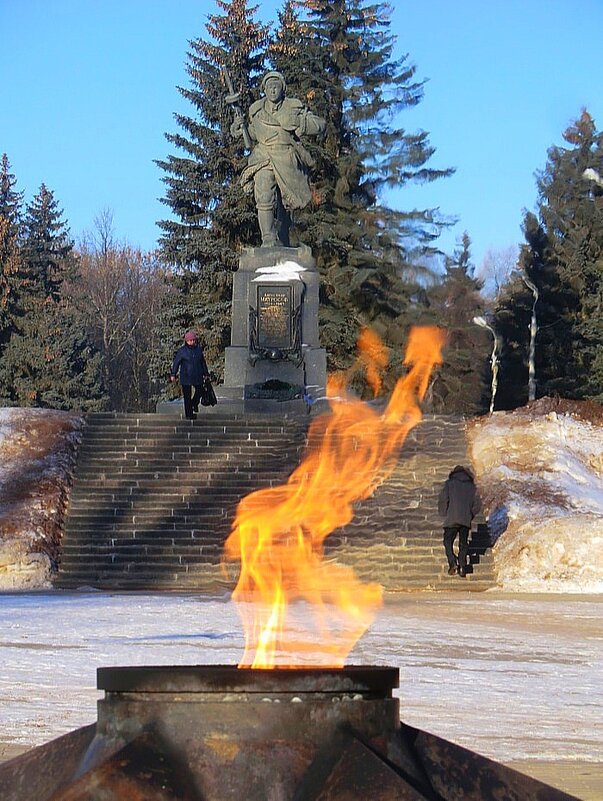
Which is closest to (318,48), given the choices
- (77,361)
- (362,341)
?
(362,341)

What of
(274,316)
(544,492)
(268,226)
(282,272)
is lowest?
(544,492)

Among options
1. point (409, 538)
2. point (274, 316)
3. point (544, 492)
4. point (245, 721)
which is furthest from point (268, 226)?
point (245, 721)

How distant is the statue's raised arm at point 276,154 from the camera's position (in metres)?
31.4

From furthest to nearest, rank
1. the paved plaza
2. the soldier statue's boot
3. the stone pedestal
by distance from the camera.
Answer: the soldier statue's boot
the stone pedestal
the paved plaza

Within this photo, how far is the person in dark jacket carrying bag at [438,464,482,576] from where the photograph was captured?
18.8m

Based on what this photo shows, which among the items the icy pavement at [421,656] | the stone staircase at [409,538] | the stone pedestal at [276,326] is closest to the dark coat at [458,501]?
the stone staircase at [409,538]

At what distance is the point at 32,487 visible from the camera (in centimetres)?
2250

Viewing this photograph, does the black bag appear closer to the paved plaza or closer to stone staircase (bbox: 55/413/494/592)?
stone staircase (bbox: 55/413/494/592)

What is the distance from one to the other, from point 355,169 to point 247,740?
45714 millimetres

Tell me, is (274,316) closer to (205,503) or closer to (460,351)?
(205,503)

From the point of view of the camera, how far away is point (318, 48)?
4844cm

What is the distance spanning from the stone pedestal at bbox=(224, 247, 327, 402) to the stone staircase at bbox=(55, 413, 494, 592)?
319cm

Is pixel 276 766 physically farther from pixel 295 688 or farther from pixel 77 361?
pixel 77 361

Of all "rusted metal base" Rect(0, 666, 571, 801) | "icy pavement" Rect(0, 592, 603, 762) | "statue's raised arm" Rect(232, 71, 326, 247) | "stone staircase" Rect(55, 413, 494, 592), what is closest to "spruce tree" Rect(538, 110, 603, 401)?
"statue's raised arm" Rect(232, 71, 326, 247)
